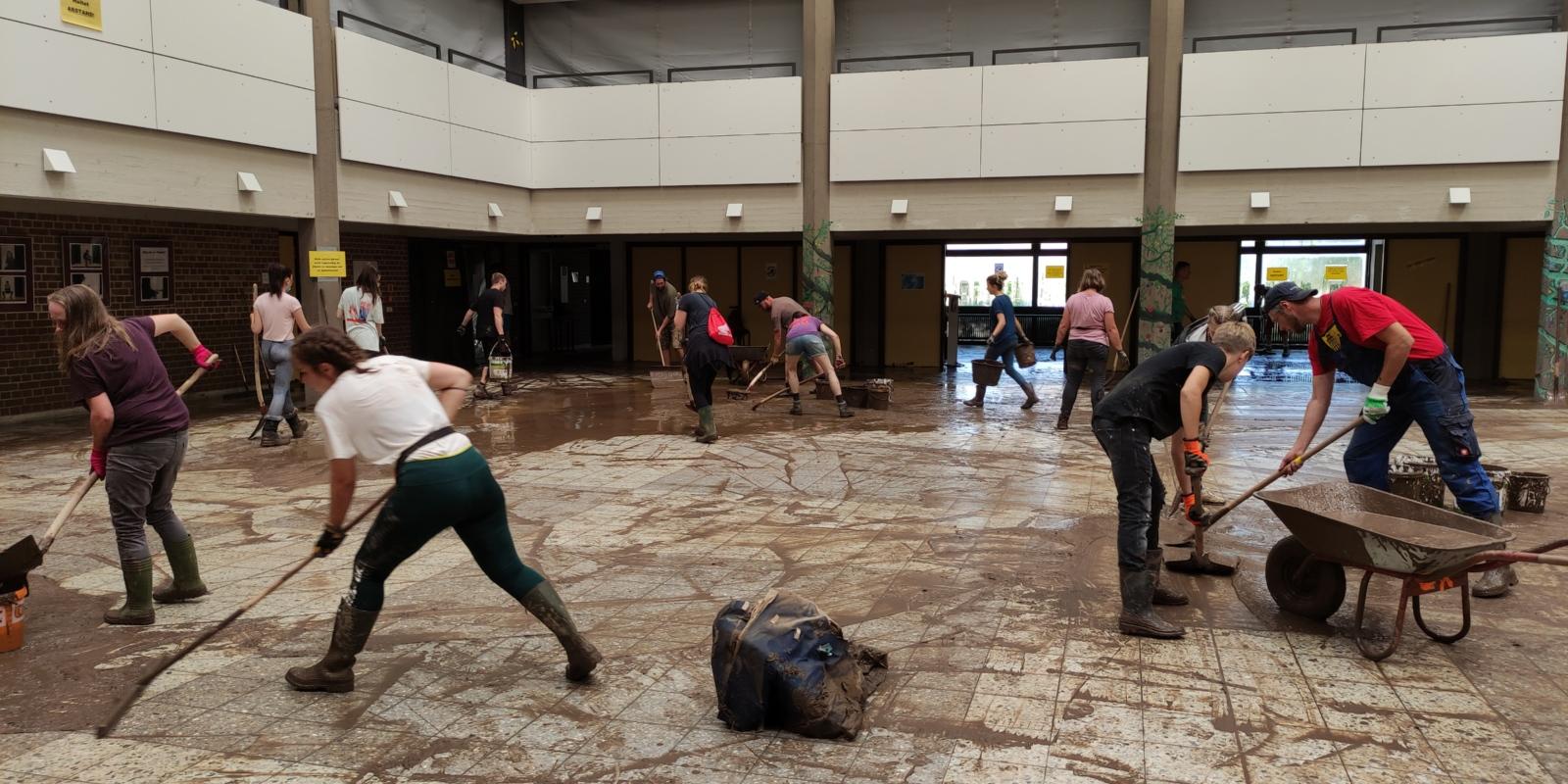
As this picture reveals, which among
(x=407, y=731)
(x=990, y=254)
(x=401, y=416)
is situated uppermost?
(x=990, y=254)

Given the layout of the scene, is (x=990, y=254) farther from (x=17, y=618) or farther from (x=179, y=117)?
(x=17, y=618)

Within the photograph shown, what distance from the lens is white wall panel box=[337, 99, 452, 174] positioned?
13.2 meters

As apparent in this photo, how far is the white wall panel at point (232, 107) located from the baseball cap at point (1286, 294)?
423 inches

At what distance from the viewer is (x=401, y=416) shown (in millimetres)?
3830

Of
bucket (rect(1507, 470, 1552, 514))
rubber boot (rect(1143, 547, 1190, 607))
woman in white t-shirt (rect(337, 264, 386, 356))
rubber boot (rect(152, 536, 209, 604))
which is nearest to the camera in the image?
rubber boot (rect(1143, 547, 1190, 607))

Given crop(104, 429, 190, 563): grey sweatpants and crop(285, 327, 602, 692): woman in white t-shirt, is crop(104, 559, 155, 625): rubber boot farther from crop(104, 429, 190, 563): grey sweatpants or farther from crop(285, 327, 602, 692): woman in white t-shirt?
crop(285, 327, 602, 692): woman in white t-shirt

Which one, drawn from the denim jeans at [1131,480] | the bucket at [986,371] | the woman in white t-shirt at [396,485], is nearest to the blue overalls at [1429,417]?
the denim jeans at [1131,480]

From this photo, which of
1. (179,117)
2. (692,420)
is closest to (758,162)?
(692,420)

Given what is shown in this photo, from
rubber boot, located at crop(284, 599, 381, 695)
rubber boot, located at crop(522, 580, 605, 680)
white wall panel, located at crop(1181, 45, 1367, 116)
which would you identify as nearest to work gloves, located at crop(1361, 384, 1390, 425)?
rubber boot, located at crop(522, 580, 605, 680)

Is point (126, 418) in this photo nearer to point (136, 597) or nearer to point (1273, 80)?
point (136, 597)

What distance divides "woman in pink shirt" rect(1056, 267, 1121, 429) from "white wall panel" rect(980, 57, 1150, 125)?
4.50 m

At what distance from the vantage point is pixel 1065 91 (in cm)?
1459

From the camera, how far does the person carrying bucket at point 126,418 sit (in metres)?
4.76

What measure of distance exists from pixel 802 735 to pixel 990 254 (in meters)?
17.2
